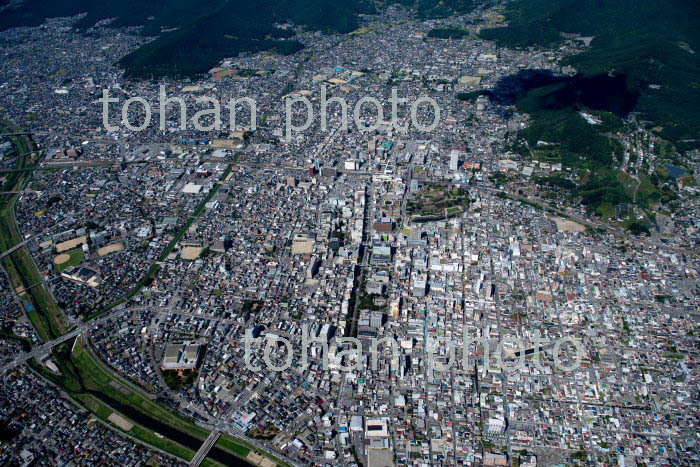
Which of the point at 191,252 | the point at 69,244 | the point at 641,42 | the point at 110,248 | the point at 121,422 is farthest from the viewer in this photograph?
the point at 641,42

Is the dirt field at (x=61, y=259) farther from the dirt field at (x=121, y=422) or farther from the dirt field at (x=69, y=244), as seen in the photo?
the dirt field at (x=121, y=422)

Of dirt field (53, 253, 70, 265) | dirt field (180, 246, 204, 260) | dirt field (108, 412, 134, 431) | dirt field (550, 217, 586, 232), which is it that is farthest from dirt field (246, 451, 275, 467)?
dirt field (550, 217, 586, 232)

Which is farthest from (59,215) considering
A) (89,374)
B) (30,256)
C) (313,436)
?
(313,436)

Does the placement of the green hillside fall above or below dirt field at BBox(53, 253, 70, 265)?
above

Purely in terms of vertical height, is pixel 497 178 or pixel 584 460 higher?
pixel 497 178

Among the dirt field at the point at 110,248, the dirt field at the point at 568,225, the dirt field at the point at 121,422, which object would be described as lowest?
the dirt field at the point at 121,422

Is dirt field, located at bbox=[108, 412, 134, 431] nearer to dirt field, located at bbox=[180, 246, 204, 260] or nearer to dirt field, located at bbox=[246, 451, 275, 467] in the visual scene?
dirt field, located at bbox=[246, 451, 275, 467]

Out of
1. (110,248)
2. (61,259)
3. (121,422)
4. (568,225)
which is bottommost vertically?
(121,422)

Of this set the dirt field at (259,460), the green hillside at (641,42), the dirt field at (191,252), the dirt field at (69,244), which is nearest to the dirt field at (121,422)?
the dirt field at (259,460)

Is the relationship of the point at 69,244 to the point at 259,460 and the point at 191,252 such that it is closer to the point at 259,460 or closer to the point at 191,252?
the point at 191,252

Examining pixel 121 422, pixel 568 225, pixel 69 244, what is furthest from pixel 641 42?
pixel 121 422

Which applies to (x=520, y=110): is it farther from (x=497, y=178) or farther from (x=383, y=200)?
(x=383, y=200)
